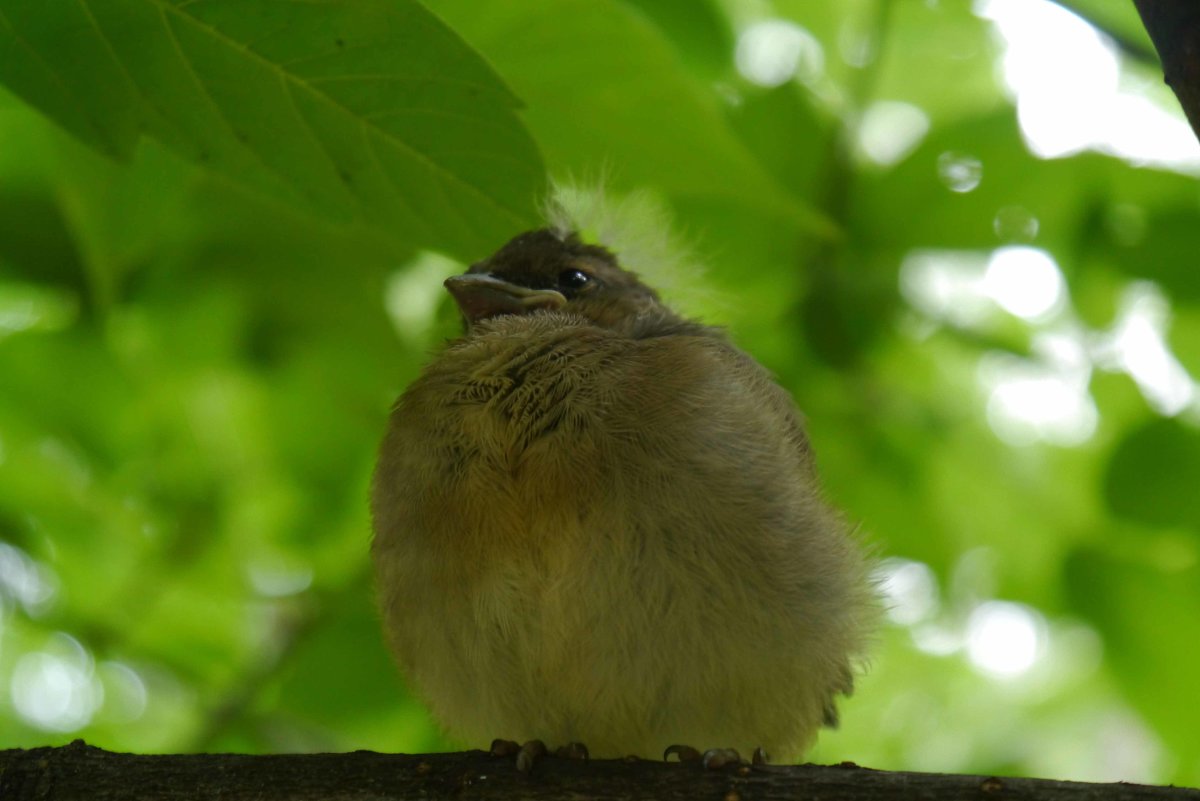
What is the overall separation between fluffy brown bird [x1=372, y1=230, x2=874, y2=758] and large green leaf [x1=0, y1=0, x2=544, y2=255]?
63 cm

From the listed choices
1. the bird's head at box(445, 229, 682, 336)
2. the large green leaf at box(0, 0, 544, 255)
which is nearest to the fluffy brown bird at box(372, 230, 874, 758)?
the bird's head at box(445, 229, 682, 336)

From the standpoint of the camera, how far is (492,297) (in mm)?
3422

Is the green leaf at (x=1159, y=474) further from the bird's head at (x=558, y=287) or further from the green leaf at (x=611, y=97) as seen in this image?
the green leaf at (x=611, y=97)

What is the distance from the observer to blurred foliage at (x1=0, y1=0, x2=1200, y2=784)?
323 cm

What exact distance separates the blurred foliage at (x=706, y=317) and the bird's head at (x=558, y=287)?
0.20m

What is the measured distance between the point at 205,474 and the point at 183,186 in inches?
46.3

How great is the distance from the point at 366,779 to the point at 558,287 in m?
1.79

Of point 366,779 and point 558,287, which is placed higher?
point 558,287

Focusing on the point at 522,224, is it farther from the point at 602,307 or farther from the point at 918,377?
the point at 918,377

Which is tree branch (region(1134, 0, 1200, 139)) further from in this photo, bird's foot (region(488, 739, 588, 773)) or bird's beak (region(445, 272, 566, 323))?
bird's beak (region(445, 272, 566, 323))

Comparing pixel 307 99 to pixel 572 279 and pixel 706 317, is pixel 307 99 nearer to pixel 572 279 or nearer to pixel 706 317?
pixel 572 279

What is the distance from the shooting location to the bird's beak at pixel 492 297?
338 centimetres

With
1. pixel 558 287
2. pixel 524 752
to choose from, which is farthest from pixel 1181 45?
pixel 558 287

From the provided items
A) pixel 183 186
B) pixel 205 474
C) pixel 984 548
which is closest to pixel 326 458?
pixel 205 474
